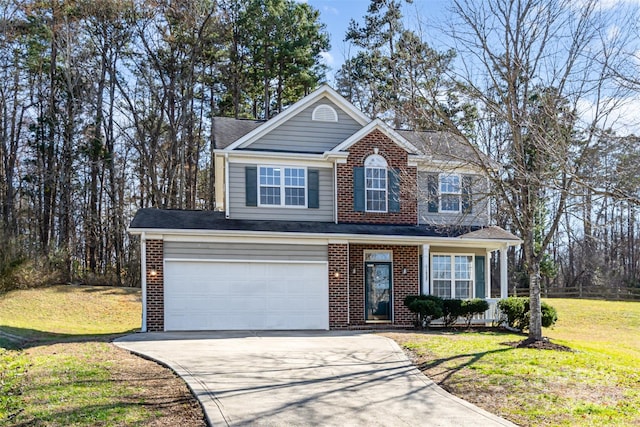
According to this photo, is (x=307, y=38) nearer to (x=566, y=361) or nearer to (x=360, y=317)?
(x=360, y=317)

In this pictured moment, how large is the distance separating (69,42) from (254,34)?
9.44 metres

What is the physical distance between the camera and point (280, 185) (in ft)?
60.4

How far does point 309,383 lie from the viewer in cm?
900

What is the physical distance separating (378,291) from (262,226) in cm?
425

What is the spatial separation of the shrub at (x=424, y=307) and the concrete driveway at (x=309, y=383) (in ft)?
11.5

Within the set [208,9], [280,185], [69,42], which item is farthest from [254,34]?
[280,185]

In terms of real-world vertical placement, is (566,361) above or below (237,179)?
below

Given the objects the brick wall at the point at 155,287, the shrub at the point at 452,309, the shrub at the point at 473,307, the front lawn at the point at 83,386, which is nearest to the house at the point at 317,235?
the brick wall at the point at 155,287

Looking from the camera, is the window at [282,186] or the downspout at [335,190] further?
the downspout at [335,190]

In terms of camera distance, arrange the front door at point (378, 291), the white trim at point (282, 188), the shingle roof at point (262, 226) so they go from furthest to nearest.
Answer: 1. the front door at point (378, 291)
2. the white trim at point (282, 188)
3. the shingle roof at point (262, 226)

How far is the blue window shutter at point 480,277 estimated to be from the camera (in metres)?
19.2

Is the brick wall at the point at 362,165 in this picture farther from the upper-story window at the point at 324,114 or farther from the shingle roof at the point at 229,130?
the shingle roof at the point at 229,130

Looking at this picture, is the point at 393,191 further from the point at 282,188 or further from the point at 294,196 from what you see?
the point at 282,188

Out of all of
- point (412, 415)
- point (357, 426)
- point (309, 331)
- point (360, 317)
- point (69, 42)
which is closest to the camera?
point (357, 426)
